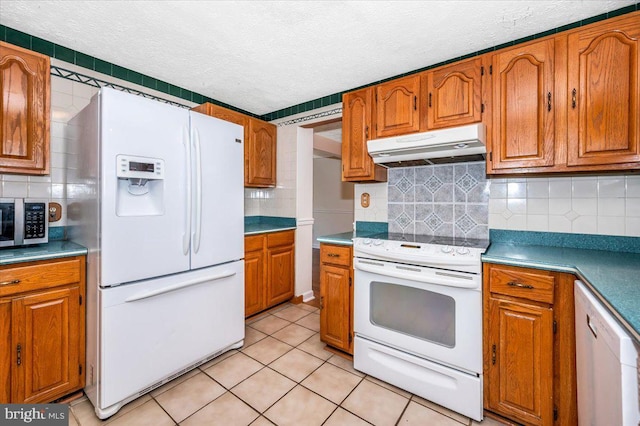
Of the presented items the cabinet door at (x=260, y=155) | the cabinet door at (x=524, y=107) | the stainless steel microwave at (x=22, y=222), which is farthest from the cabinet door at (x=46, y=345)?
the cabinet door at (x=524, y=107)

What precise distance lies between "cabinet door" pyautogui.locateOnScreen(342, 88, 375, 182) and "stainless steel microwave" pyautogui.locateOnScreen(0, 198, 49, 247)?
7.06ft

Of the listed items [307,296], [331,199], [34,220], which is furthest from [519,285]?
[331,199]

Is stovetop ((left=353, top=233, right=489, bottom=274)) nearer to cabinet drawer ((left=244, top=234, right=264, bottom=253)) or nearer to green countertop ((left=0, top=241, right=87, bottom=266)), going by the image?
cabinet drawer ((left=244, top=234, right=264, bottom=253))

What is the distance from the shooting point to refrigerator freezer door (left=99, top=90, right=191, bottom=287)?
150 cm

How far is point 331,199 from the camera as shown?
7.07 meters

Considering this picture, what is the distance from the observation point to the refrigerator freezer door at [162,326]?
4.98 feet

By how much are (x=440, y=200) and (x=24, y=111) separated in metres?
2.91

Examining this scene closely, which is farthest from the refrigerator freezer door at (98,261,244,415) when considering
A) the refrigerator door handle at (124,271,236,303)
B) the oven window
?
the oven window

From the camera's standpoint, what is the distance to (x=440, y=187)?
2260 mm

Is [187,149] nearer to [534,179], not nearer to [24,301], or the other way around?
[24,301]

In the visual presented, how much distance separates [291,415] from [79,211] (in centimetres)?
185

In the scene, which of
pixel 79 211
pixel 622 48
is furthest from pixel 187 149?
pixel 622 48

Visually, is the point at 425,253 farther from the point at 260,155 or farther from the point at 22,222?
the point at 22,222

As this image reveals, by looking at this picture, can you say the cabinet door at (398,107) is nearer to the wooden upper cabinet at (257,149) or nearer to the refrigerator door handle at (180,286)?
the wooden upper cabinet at (257,149)
